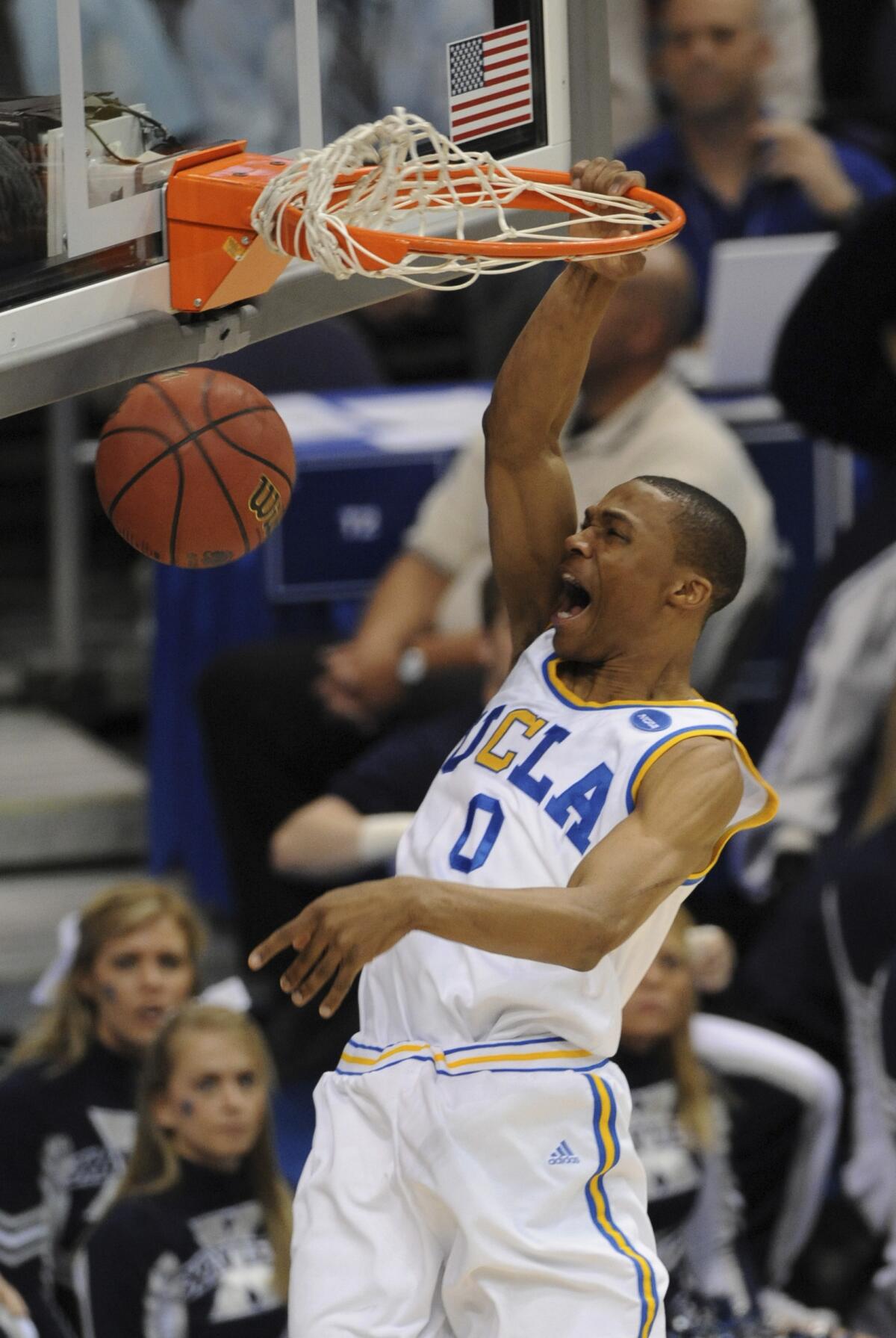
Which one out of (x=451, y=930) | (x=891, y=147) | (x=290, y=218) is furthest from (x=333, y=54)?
(x=891, y=147)

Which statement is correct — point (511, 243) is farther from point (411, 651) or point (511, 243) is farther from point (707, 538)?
point (411, 651)

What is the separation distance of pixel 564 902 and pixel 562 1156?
502 mm

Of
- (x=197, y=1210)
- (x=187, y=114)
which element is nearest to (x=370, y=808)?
(x=197, y=1210)

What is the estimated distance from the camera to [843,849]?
20.5 ft

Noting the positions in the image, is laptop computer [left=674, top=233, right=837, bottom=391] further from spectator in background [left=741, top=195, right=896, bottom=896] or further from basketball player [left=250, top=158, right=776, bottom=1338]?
basketball player [left=250, top=158, right=776, bottom=1338]

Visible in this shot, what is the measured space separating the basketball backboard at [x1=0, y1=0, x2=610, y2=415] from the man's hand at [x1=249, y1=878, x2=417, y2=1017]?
1107 millimetres

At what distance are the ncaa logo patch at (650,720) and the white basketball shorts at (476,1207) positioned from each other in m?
0.52

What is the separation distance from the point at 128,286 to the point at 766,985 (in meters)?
3.09

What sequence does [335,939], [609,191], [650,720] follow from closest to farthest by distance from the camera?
[335,939] < [650,720] < [609,191]

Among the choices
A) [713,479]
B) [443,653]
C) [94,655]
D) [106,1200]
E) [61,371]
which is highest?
[61,371]

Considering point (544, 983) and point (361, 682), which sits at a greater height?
point (544, 983)

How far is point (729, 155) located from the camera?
7.65 m

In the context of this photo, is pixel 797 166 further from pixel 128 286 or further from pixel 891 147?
pixel 128 286

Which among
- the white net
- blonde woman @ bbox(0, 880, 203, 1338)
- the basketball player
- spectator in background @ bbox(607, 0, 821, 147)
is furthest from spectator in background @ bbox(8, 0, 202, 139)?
spectator in background @ bbox(607, 0, 821, 147)
